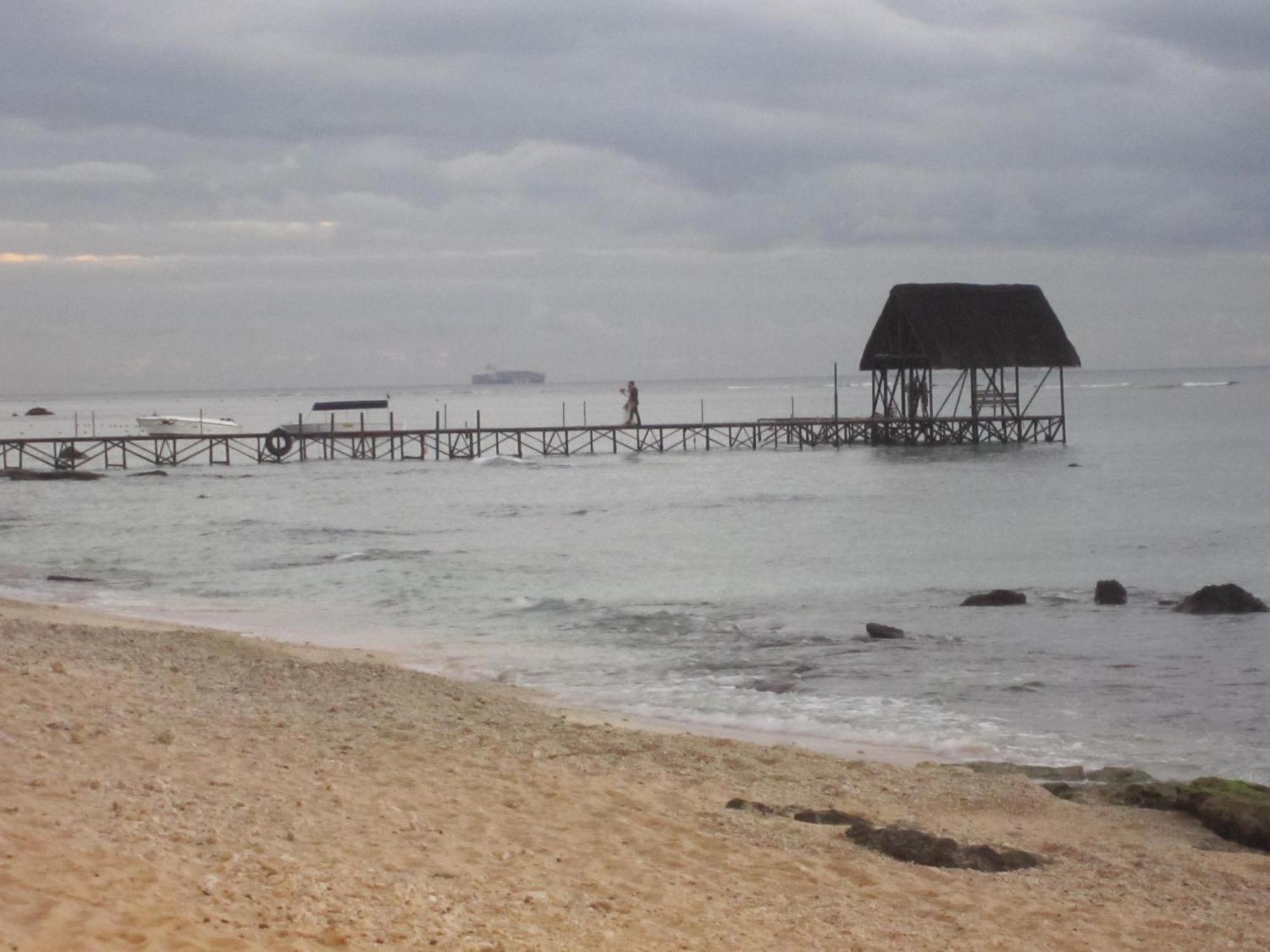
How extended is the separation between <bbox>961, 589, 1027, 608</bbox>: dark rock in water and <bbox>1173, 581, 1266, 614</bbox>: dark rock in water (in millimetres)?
2126

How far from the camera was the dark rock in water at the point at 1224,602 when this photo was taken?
1661cm

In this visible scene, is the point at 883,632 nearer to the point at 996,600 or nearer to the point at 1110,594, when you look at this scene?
the point at 996,600

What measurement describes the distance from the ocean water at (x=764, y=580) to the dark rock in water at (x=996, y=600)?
0.40m

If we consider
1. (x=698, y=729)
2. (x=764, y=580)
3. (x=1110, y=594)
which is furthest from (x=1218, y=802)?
(x=764, y=580)

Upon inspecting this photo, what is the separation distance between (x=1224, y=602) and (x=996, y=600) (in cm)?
286

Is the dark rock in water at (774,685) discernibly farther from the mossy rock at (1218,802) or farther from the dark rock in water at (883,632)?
the mossy rock at (1218,802)

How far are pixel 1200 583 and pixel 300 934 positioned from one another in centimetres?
1861

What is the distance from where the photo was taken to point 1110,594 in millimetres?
18141

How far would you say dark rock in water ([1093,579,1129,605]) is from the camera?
18062 mm

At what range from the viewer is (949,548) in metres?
25.5

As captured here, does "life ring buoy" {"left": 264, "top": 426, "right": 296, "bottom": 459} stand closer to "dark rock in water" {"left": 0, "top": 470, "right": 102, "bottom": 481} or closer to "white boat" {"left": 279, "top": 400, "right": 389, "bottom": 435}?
"white boat" {"left": 279, "top": 400, "right": 389, "bottom": 435}

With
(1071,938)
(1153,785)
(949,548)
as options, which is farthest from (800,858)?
(949,548)

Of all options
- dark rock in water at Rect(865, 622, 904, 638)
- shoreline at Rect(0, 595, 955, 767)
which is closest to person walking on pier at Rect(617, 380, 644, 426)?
dark rock in water at Rect(865, 622, 904, 638)

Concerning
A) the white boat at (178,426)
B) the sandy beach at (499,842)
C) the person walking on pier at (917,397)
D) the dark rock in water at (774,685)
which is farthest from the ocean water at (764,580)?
the white boat at (178,426)
